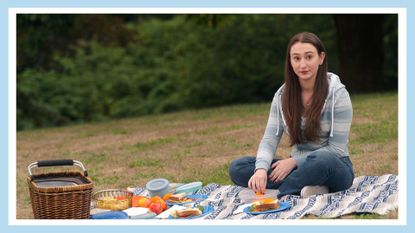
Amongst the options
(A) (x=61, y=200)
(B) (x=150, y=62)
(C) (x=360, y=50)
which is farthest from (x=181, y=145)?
(B) (x=150, y=62)

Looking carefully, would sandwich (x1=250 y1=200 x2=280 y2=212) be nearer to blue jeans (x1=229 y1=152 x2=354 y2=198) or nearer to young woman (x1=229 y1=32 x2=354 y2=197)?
young woman (x1=229 y1=32 x2=354 y2=197)

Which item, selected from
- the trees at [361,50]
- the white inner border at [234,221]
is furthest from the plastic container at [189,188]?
the trees at [361,50]

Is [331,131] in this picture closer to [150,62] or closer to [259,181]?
[259,181]

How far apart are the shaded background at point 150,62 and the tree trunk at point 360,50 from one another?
231mm

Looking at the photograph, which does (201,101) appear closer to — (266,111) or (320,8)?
(266,111)

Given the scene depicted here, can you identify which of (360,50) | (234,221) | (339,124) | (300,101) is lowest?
(234,221)

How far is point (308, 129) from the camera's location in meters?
4.53

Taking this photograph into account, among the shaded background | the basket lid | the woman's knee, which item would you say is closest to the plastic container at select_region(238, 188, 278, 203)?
the woman's knee

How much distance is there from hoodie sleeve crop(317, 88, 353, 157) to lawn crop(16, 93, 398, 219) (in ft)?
2.03

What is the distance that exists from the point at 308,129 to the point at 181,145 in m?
2.93

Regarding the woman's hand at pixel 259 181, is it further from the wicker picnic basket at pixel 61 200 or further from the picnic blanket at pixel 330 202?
the wicker picnic basket at pixel 61 200

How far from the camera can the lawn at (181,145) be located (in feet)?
19.0

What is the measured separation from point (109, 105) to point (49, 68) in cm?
148

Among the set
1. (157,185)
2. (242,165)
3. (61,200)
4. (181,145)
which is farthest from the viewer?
(181,145)
